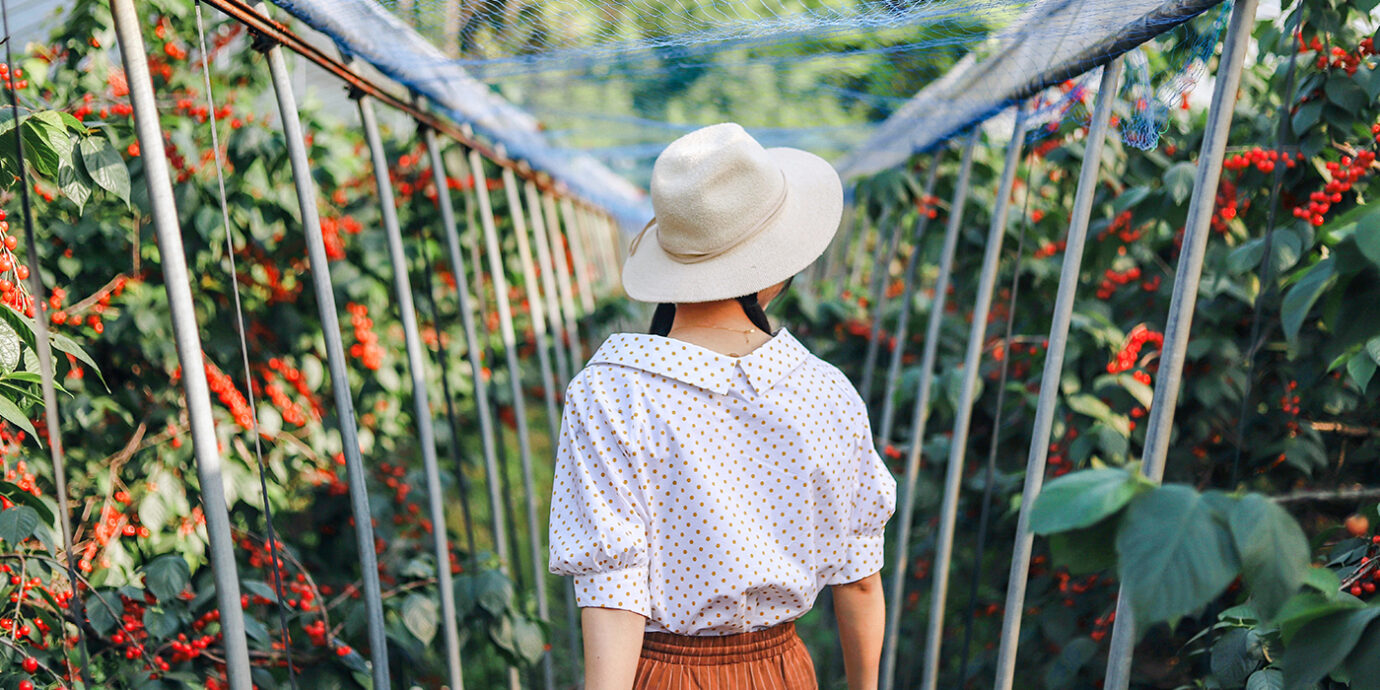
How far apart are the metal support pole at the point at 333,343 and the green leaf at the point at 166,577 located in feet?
1.09

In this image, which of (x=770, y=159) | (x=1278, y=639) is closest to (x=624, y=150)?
(x=770, y=159)

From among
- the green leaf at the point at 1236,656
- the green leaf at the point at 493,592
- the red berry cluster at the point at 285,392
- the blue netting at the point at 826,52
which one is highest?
the blue netting at the point at 826,52

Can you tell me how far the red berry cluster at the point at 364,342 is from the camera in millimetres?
2543

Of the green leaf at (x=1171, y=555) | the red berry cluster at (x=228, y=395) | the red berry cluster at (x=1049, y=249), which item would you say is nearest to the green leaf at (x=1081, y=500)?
the green leaf at (x=1171, y=555)

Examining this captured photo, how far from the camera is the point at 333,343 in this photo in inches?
56.1

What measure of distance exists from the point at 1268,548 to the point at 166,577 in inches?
60.9

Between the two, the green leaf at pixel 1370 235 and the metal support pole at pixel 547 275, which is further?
the metal support pole at pixel 547 275

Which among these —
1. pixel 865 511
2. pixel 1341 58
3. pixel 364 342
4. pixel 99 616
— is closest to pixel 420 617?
pixel 99 616

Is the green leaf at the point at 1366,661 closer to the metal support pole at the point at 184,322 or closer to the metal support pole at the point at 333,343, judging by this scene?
the metal support pole at the point at 184,322

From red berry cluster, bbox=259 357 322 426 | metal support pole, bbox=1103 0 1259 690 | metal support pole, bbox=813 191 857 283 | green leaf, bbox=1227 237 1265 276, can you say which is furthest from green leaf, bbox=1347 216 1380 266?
metal support pole, bbox=813 191 857 283

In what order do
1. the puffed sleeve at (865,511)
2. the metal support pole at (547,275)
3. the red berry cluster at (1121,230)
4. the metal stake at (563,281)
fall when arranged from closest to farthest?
the puffed sleeve at (865,511)
the red berry cluster at (1121,230)
the metal support pole at (547,275)
the metal stake at (563,281)

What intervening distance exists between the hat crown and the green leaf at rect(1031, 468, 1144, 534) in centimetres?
55

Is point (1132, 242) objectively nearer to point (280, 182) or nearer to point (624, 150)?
point (624, 150)

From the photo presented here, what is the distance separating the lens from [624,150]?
3338 millimetres
